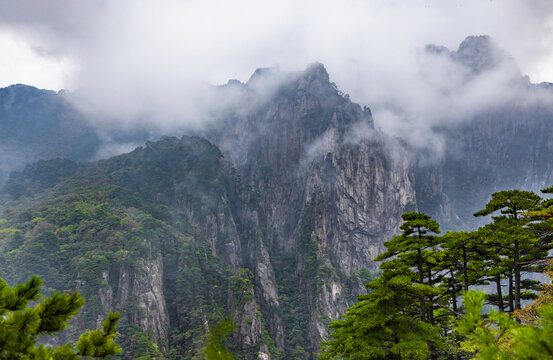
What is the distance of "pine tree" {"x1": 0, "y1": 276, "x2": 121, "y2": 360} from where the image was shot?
14.8 ft

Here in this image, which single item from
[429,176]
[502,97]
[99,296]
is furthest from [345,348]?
[502,97]

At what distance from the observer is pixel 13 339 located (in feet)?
14.5

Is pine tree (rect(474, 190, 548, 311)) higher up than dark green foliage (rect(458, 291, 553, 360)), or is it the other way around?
pine tree (rect(474, 190, 548, 311))

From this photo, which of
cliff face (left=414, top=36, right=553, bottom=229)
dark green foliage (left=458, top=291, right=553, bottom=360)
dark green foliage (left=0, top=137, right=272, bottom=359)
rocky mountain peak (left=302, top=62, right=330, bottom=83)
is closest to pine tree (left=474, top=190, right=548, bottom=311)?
dark green foliage (left=458, top=291, right=553, bottom=360)

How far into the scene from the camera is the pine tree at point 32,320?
4516mm

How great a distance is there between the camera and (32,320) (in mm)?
4625

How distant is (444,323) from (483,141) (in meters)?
176

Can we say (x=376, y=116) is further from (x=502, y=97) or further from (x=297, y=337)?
(x=297, y=337)

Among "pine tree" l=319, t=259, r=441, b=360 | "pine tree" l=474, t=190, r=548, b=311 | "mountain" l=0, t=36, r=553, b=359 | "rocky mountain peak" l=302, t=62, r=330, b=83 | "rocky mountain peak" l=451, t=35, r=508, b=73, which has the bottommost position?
"pine tree" l=319, t=259, r=441, b=360

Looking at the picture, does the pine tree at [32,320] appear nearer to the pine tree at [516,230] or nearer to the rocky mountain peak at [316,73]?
the pine tree at [516,230]

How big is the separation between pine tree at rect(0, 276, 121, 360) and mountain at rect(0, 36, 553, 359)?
51.7 metres

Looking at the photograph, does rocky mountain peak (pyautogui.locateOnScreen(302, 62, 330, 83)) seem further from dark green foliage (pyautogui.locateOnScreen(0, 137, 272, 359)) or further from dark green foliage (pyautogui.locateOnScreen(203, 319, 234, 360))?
dark green foliage (pyautogui.locateOnScreen(203, 319, 234, 360))

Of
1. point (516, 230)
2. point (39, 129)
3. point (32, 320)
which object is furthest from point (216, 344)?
point (39, 129)

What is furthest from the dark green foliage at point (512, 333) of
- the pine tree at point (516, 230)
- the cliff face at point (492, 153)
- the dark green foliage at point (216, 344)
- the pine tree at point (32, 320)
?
the cliff face at point (492, 153)
